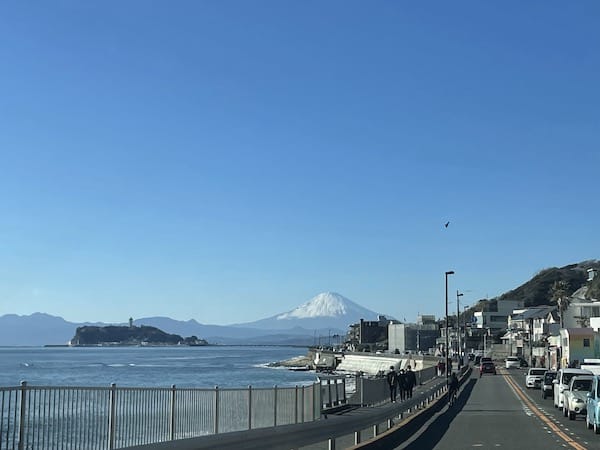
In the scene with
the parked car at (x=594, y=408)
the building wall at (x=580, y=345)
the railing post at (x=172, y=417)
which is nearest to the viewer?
the railing post at (x=172, y=417)

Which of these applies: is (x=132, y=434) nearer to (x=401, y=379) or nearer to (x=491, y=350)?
(x=401, y=379)

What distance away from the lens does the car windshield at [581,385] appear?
101ft

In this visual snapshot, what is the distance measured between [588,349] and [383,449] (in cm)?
7590

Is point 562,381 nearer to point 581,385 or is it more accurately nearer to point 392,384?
point 581,385

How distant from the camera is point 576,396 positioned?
97.0 feet

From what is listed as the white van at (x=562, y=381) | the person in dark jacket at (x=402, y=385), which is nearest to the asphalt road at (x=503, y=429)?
the white van at (x=562, y=381)

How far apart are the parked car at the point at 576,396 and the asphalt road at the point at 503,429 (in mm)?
361

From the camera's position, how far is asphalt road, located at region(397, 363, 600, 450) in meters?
20.3

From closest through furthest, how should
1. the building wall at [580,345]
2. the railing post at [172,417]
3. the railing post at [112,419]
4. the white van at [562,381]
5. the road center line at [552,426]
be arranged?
the railing post at [112,419] → the railing post at [172,417] → the road center line at [552,426] → the white van at [562,381] → the building wall at [580,345]

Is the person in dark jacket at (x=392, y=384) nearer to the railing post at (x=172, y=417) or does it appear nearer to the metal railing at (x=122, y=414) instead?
the metal railing at (x=122, y=414)

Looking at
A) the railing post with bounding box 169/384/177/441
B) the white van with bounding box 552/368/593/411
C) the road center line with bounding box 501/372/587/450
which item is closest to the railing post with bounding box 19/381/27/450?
the railing post with bounding box 169/384/177/441

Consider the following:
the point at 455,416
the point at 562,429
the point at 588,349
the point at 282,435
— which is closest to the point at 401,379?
the point at 455,416

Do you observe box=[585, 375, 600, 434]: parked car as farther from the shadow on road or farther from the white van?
the white van

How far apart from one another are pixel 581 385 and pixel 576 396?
6.08ft
